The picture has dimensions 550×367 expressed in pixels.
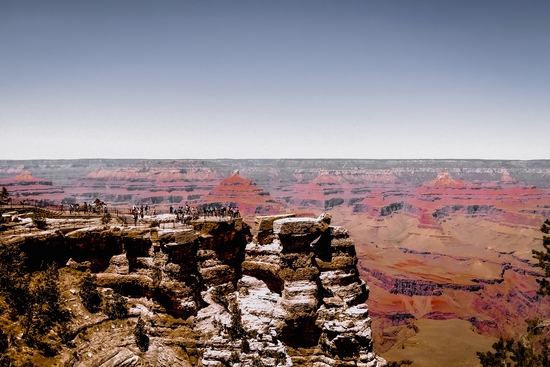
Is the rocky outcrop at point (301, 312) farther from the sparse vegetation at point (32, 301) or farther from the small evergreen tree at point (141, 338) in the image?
the sparse vegetation at point (32, 301)

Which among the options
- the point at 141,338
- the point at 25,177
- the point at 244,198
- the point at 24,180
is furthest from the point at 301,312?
the point at 25,177

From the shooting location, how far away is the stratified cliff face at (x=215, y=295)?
21.5 metres

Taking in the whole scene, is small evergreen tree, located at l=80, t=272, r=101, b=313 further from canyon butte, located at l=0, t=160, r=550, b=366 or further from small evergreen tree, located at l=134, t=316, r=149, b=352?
small evergreen tree, located at l=134, t=316, r=149, b=352

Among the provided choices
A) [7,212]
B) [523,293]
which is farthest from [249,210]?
[7,212]

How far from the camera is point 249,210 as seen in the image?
14662 centimetres

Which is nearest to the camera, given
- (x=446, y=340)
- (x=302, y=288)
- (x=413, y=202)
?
(x=302, y=288)

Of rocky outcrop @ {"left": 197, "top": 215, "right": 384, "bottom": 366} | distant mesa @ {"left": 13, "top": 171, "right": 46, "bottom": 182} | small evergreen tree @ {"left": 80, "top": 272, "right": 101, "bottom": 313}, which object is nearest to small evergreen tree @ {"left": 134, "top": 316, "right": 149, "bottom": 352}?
small evergreen tree @ {"left": 80, "top": 272, "right": 101, "bottom": 313}

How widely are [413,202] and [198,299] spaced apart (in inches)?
6872

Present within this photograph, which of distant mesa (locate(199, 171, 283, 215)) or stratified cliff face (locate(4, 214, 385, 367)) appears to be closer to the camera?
stratified cliff face (locate(4, 214, 385, 367))

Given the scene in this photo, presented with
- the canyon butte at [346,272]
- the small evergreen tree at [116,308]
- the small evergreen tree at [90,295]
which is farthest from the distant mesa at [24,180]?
the small evergreen tree at [116,308]

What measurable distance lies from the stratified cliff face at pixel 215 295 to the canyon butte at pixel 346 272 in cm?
9

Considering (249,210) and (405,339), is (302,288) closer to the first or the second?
(405,339)

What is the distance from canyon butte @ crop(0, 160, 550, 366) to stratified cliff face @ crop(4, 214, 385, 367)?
90mm

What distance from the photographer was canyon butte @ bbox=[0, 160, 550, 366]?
22312 millimetres
